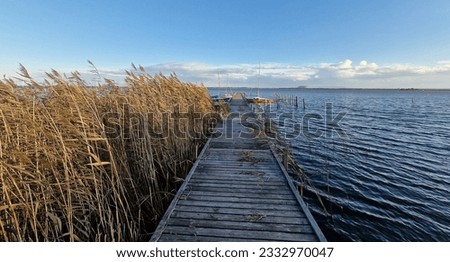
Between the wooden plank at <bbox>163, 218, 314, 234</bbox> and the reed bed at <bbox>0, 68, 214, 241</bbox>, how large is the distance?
1.89 ft

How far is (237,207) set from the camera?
339 centimetres

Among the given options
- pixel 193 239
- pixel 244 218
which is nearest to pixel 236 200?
pixel 244 218

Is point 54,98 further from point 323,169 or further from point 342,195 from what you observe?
point 323,169

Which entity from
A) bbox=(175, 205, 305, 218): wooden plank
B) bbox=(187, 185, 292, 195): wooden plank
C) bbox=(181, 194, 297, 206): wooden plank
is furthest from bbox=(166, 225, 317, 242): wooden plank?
bbox=(187, 185, 292, 195): wooden plank

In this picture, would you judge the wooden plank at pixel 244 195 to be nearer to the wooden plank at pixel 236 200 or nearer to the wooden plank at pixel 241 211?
the wooden plank at pixel 236 200

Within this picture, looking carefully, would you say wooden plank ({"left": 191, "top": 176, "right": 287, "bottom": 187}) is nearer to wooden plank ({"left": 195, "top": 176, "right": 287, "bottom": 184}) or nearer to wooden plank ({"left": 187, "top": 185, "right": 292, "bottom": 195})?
wooden plank ({"left": 195, "top": 176, "right": 287, "bottom": 184})

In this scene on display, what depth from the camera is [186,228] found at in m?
2.87

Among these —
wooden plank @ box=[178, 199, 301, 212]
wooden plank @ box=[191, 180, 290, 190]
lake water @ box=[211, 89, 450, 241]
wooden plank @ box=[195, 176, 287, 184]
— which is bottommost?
lake water @ box=[211, 89, 450, 241]

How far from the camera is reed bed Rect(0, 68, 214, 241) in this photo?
225 cm

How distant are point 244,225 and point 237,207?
467mm

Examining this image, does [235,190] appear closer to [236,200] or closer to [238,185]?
[238,185]

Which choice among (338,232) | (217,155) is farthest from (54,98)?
(338,232)

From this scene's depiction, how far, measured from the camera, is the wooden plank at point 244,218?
3.00 m
